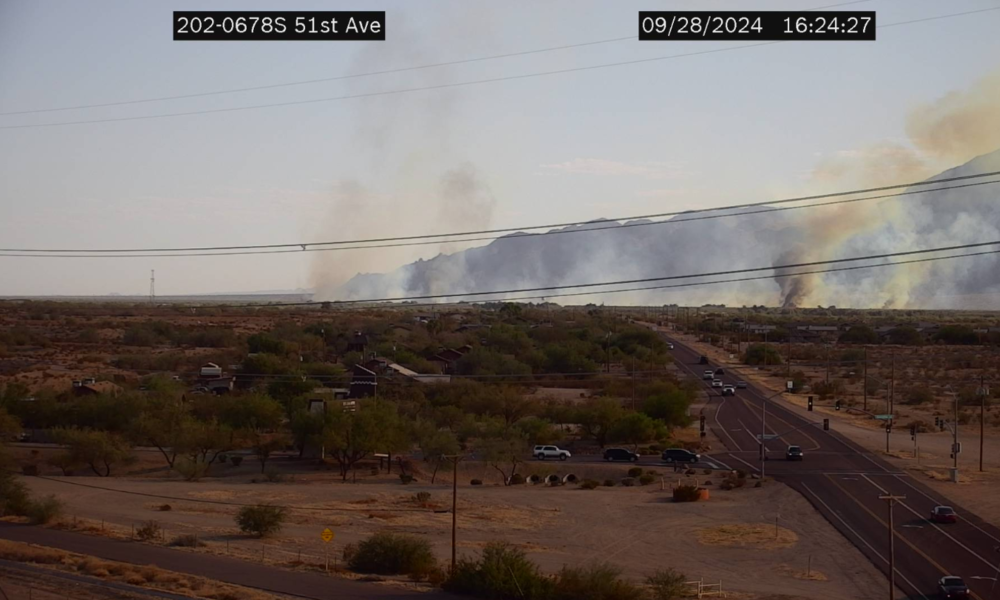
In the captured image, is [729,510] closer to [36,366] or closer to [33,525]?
[33,525]

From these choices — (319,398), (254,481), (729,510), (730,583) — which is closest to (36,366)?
(319,398)

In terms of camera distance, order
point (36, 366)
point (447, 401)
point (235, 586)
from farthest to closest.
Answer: point (36, 366) < point (447, 401) < point (235, 586)

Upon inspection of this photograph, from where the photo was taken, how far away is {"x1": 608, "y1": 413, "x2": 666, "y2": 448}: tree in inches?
2645

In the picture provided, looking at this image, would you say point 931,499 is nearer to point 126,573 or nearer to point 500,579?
point 500,579

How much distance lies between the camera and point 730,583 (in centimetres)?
3225

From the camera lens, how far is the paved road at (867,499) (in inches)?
1332

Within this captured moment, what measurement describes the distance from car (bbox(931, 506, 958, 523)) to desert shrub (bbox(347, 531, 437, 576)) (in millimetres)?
20798

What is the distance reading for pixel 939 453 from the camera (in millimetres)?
61125

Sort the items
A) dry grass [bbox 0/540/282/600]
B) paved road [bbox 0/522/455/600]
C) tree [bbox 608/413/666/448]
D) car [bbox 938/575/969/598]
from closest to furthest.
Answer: dry grass [bbox 0/540/282/600] < car [bbox 938/575/969/598] < paved road [bbox 0/522/455/600] < tree [bbox 608/413/666/448]

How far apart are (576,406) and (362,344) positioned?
47712 millimetres

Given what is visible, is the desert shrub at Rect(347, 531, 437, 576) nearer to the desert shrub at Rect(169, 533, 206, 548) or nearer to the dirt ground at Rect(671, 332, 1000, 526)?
the desert shrub at Rect(169, 533, 206, 548)

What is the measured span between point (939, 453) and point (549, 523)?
98.1ft

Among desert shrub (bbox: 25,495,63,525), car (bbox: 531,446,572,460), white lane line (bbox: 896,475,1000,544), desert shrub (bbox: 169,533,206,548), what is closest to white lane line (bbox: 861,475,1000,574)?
white lane line (bbox: 896,475,1000,544)

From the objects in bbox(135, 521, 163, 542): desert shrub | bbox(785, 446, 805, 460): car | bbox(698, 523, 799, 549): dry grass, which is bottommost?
bbox(698, 523, 799, 549): dry grass
